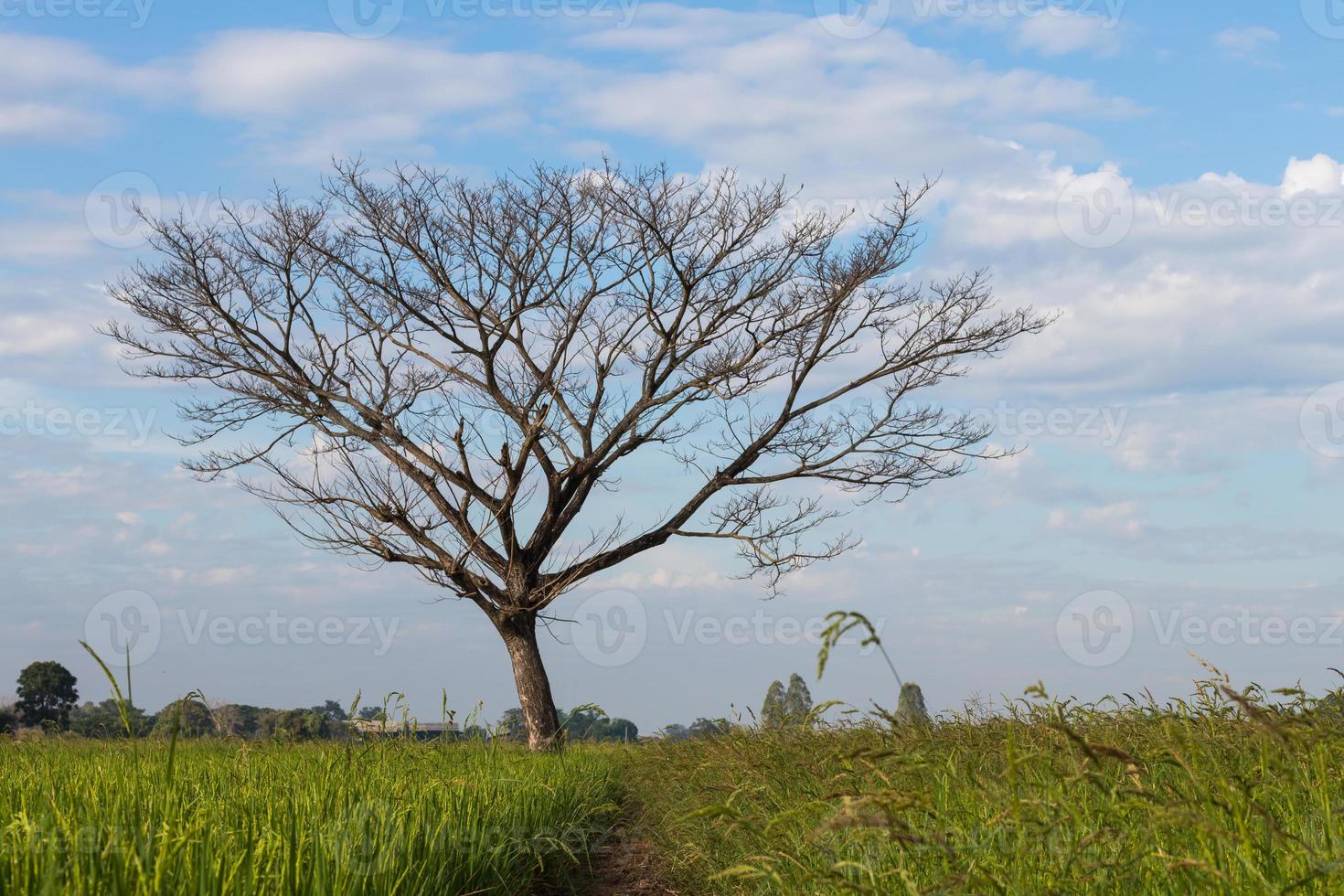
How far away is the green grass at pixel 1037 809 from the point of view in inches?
105

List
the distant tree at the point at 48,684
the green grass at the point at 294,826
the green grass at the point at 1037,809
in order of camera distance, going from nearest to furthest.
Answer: the green grass at the point at 1037,809 < the green grass at the point at 294,826 < the distant tree at the point at 48,684

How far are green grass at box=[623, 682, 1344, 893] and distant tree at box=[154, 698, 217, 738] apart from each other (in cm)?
163

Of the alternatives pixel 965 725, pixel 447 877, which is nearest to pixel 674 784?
pixel 965 725

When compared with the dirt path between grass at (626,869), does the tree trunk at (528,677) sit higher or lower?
higher

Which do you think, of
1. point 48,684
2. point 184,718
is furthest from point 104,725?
point 48,684

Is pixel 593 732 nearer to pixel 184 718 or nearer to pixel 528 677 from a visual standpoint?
pixel 528 677

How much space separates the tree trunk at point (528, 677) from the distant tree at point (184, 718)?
5181mm

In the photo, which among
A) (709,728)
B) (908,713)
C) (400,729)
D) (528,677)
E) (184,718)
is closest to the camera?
(184,718)

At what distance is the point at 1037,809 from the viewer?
3.41 m

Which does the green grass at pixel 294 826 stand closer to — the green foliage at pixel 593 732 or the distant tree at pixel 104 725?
the distant tree at pixel 104 725

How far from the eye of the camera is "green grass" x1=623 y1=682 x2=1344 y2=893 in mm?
2664

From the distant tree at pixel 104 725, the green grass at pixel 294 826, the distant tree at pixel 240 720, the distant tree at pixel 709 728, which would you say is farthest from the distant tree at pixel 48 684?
the green grass at pixel 294 826

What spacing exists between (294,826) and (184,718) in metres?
1.01

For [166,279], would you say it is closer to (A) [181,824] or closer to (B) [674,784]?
(B) [674,784]
